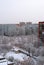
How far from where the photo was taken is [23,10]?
3.24 metres

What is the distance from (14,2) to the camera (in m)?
3.24

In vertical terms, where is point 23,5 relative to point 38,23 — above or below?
above

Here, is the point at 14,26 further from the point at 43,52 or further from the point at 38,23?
the point at 43,52

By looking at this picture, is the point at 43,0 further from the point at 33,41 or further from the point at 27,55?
the point at 27,55

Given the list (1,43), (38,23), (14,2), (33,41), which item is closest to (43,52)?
(33,41)

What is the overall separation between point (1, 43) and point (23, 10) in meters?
0.64

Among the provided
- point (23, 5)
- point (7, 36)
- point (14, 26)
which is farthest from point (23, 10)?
point (7, 36)

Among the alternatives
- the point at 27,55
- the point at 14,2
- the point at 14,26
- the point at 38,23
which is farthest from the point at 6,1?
the point at 27,55

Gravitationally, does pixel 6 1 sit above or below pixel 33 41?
above

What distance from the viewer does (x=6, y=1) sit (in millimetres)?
3215

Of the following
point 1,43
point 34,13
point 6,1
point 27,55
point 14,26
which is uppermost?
point 6,1

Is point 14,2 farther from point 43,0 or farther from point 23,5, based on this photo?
point 43,0

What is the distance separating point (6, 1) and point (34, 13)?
1.61 feet

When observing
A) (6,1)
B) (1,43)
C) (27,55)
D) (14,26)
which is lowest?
(27,55)
